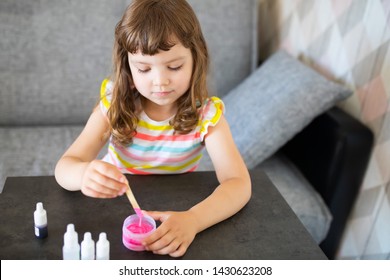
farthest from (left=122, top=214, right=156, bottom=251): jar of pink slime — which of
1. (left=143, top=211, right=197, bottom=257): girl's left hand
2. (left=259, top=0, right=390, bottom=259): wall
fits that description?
(left=259, top=0, right=390, bottom=259): wall

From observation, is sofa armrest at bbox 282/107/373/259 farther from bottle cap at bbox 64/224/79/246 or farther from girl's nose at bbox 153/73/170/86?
bottle cap at bbox 64/224/79/246

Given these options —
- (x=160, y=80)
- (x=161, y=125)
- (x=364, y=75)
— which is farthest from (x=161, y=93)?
(x=364, y=75)

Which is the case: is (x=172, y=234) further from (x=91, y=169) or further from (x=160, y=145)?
(x=160, y=145)

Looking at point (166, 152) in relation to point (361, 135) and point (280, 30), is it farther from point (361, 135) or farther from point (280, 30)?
point (280, 30)

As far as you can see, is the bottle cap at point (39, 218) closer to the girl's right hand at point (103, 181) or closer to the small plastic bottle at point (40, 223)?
the small plastic bottle at point (40, 223)

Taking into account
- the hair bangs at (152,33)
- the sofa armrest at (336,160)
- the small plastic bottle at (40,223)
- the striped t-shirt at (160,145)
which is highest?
the hair bangs at (152,33)

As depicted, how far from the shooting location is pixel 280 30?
2082 mm

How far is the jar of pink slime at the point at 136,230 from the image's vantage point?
693 mm

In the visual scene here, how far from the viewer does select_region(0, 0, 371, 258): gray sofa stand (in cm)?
150

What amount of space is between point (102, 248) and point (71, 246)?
51 millimetres

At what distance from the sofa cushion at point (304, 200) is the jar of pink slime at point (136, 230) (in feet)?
2.65

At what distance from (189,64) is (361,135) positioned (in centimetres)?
71

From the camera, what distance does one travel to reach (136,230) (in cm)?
73

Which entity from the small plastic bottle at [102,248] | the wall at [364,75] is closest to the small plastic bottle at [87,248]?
the small plastic bottle at [102,248]
